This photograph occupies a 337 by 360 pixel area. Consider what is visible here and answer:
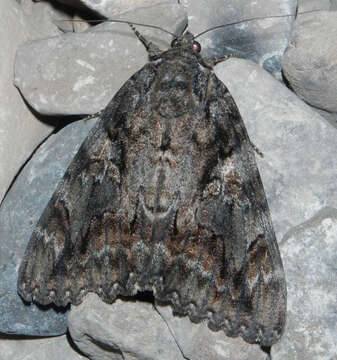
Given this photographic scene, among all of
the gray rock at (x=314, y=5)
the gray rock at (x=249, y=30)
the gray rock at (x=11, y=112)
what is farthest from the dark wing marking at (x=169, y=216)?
the gray rock at (x=314, y=5)

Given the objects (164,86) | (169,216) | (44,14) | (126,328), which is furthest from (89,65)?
(126,328)

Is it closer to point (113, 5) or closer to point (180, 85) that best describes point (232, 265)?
point (180, 85)

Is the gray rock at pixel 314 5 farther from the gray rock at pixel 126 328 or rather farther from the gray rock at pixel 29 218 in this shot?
the gray rock at pixel 126 328

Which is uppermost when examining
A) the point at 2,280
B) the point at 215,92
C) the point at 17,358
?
the point at 215,92

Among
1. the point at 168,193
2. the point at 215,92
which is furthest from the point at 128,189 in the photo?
the point at 215,92

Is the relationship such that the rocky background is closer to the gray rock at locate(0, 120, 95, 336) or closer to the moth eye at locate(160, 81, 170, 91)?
the gray rock at locate(0, 120, 95, 336)

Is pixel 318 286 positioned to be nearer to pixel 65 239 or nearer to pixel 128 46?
pixel 65 239

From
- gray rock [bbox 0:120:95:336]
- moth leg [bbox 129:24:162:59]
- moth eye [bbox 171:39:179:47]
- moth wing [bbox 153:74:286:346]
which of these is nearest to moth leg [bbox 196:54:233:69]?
moth eye [bbox 171:39:179:47]
